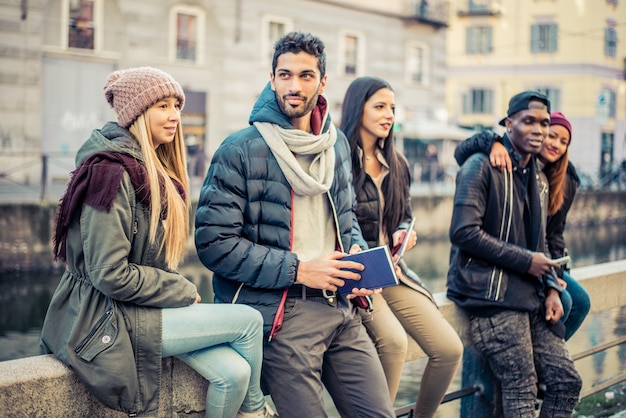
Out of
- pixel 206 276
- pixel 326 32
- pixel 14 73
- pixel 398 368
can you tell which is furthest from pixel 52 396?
pixel 326 32

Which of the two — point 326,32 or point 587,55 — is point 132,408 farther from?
point 587,55

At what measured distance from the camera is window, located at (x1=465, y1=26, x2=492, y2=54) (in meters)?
40.0

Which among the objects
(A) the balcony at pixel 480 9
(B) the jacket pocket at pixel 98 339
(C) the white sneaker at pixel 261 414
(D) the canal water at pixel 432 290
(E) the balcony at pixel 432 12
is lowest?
(D) the canal water at pixel 432 290

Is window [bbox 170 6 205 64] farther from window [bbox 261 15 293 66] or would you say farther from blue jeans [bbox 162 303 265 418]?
blue jeans [bbox 162 303 265 418]

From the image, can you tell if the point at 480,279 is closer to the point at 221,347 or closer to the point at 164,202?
the point at 221,347

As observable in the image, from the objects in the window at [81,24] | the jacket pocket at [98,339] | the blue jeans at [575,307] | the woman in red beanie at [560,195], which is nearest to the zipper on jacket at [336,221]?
the jacket pocket at [98,339]

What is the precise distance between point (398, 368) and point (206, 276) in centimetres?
1182

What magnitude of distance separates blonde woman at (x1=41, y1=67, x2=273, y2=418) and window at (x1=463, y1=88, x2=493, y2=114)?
38.7 meters

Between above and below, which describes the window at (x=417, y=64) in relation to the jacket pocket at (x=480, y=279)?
above

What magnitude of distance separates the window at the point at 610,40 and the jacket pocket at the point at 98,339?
39747 mm

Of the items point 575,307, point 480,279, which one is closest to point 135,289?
point 480,279

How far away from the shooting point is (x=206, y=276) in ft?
48.3

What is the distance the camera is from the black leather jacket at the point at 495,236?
351cm

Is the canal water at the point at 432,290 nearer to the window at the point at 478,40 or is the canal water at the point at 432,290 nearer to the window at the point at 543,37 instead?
the window at the point at 543,37
